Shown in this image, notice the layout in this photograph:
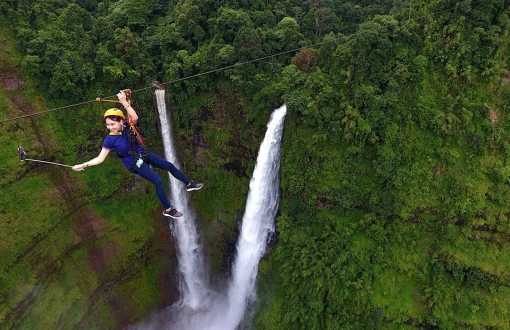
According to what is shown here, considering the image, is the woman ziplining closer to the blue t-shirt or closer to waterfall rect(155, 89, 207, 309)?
the blue t-shirt

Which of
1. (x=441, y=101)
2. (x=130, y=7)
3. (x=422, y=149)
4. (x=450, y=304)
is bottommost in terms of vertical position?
(x=450, y=304)

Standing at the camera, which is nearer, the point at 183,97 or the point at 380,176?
the point at 380,176

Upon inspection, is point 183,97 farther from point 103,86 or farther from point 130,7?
point 130,7

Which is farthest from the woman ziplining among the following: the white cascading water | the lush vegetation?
the white cascading water

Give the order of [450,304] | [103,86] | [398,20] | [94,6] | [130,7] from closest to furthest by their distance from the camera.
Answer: [450,304], [398,20], [103,86], [130,7], [94,6]

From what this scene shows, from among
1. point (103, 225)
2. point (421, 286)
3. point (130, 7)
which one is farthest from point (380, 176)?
point (130, 7)

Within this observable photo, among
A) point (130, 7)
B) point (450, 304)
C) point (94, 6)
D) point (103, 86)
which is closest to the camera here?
point (450, 304)

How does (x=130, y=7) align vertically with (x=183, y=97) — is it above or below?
above
